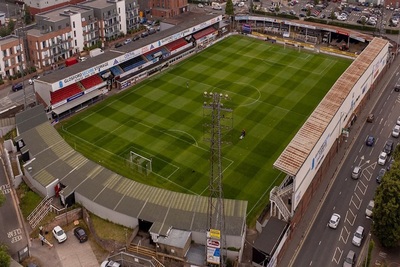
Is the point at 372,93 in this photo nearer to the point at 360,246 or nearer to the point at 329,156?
the point at 329,156

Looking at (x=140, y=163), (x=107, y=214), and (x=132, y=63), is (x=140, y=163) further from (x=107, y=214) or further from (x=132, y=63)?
(x=132, y=63)

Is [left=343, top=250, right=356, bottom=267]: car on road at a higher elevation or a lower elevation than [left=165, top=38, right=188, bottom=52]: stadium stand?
lower

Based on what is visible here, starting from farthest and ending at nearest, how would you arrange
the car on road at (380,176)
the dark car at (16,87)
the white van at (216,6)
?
the white van at (216,6) < the dark car at (16,87) < the car on road at (380,176)

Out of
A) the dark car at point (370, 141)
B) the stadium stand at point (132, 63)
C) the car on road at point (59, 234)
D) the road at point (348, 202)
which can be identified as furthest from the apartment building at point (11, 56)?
the dark car at point (370, 141)

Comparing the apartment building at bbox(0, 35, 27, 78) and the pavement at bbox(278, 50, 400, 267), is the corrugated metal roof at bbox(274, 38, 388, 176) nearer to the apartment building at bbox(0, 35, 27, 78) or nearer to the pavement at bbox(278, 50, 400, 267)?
the pavement at bbox(278, 50, 400, 267)

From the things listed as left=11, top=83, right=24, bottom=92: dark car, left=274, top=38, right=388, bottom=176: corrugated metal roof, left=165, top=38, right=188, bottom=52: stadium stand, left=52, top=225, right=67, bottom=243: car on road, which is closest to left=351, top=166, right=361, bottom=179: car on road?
left=274, top=38, right=388, bottom=176: corrugated metal roof

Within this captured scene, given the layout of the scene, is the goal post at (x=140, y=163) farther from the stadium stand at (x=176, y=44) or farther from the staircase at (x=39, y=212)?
the stadium stand at (x=176, y=44)

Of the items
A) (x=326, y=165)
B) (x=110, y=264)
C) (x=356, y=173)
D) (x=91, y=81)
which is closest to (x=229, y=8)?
(x=91, y=81)
